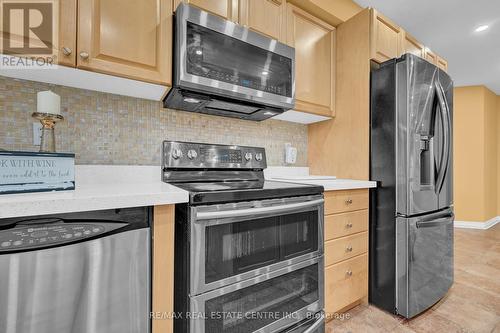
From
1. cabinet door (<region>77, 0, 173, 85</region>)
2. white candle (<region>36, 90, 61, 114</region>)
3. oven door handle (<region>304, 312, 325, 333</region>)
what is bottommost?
oven door handle (<region>304, 312, 325, 333</region>)

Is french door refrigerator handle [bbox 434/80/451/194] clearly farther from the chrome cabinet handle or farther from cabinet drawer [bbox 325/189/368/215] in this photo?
the chrome cabinet handle

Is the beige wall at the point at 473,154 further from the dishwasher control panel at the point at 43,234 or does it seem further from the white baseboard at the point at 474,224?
the dishwasher control panel at the point at 43,234

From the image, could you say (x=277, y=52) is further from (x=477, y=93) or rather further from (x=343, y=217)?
(x=477, y=93)

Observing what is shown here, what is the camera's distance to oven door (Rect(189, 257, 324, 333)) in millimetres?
1007

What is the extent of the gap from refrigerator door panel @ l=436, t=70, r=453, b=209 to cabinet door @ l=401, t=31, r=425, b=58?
1.34 ft

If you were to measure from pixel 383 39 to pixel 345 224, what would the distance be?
146cm

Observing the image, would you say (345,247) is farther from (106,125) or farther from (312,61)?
(106,125)

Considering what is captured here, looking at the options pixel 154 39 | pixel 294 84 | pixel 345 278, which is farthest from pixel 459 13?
pixel 154 39

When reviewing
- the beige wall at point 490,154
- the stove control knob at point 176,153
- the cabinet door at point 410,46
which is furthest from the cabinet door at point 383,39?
the beige wall at point 490,154

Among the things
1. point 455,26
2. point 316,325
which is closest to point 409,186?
point 316,325

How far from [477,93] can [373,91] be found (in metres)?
4.25

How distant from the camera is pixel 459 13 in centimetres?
236

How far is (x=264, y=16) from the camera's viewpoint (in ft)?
5.34

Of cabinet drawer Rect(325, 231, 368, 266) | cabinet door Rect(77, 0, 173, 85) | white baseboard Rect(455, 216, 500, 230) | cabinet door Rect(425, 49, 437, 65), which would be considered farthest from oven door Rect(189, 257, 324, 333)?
white baseboard Rect(455, 216, 500, 230)
